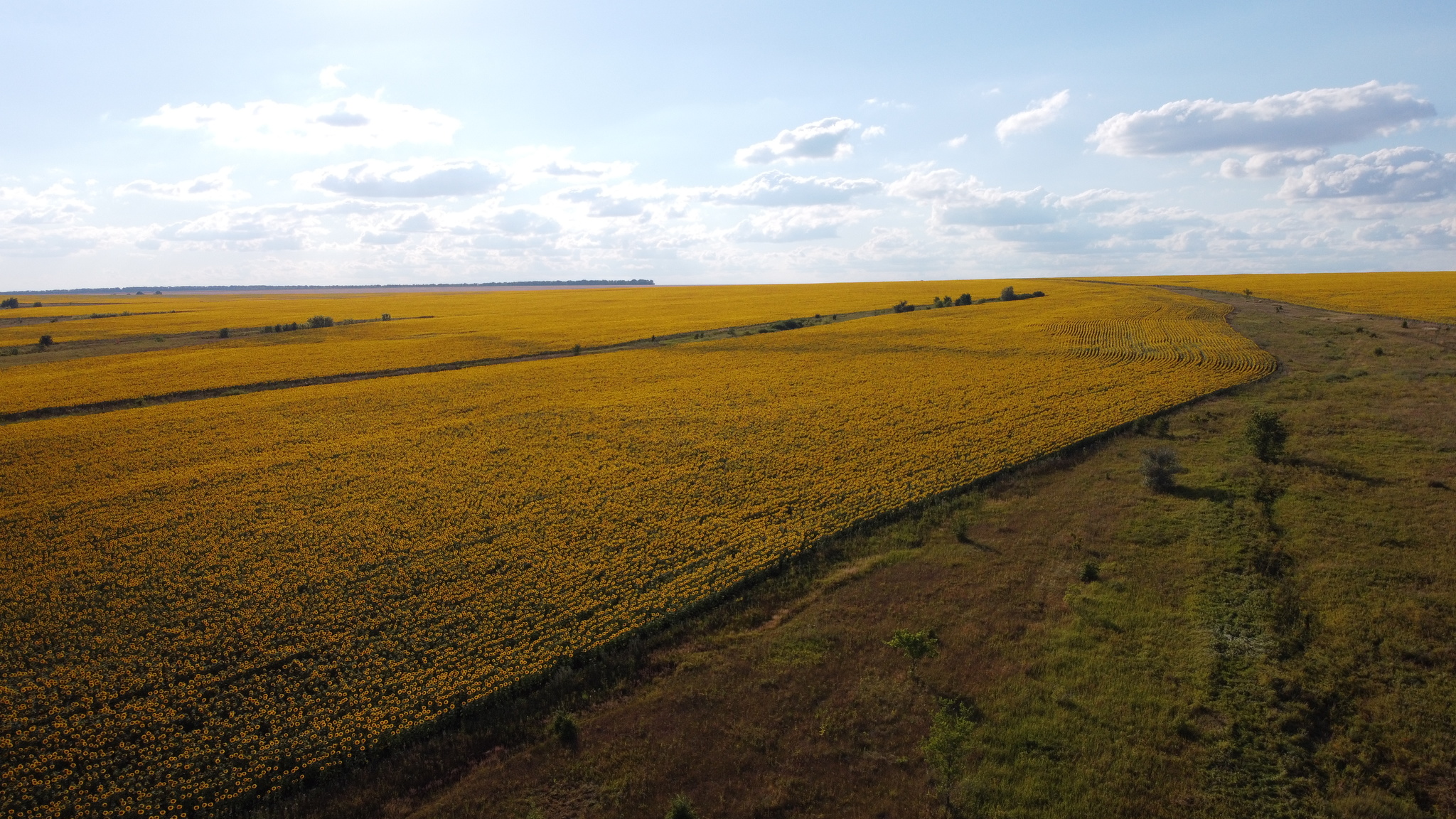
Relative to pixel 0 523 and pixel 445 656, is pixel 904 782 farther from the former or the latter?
pixel 0 523

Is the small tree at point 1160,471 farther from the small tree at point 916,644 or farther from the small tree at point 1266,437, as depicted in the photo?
the small tree at point 916,644

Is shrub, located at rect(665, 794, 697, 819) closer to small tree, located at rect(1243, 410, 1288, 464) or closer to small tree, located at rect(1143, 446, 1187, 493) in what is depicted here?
small tree, located at rect(1143, 446, 1187, 493)

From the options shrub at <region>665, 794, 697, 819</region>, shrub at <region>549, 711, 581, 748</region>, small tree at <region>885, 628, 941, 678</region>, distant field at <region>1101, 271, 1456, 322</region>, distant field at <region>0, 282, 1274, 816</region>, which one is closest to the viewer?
shrub at <region>665, 794, 697, 819</region>

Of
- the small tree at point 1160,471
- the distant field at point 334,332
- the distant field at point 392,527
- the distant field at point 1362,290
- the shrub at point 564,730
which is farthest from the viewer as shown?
the distant field at point 1362,290

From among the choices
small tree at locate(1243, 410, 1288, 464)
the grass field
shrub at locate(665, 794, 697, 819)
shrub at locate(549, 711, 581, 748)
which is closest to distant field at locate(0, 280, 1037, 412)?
shrub at locate(549, 711, 581, 748)

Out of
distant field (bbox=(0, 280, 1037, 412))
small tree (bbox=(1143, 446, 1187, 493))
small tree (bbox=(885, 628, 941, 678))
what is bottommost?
small tree (bbox=(885, 628, 941, 678))

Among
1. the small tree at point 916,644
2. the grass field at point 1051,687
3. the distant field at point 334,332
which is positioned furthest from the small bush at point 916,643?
the distant field at point 334,332
